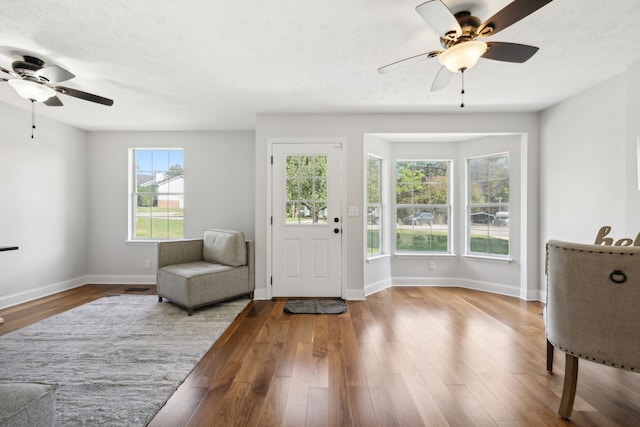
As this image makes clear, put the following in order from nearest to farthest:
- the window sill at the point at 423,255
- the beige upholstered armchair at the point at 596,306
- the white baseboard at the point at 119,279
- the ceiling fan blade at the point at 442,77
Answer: the beige upholstered armchair at the point at 596,306, the ceiling fan blade at the point at 442,77, the window sill at the point at 423,255, the white baseboard at the point at 119,279

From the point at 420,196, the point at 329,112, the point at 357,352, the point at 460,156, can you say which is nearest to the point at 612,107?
the point at 460,156

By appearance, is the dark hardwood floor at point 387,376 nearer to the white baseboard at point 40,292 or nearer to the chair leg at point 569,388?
the chair leg at point 569,388

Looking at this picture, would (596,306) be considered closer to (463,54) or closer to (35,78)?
(463,54)

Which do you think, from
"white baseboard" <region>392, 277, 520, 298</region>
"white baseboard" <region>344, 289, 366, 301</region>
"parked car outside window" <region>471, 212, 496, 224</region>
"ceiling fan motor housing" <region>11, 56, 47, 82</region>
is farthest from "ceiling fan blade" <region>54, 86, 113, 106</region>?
"parked car outside window" <region>471, 212, 496, 224</region>

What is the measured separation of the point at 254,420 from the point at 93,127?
490cm

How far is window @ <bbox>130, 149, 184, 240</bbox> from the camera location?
4609 millimetres

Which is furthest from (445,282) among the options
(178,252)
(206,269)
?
(178,252)

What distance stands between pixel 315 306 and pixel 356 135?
2253 millimetres

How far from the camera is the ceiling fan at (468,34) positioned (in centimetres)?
148

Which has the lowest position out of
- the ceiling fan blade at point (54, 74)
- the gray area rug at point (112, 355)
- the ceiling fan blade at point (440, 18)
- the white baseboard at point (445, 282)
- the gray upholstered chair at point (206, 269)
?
the gray area rug at point (112, 355)

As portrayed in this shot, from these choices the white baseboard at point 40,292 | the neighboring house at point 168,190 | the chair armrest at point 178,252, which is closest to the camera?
the white baseboard at point 40,292

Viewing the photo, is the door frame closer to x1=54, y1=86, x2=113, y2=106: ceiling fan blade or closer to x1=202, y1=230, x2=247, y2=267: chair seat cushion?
x1=202, y1=230, x2=247, y2=267: chair seat cushion

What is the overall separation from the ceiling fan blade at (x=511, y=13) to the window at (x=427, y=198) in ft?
9.22

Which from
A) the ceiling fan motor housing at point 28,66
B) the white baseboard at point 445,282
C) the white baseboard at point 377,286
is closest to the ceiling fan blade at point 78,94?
the ceiling fan motor housing at point 28,66
